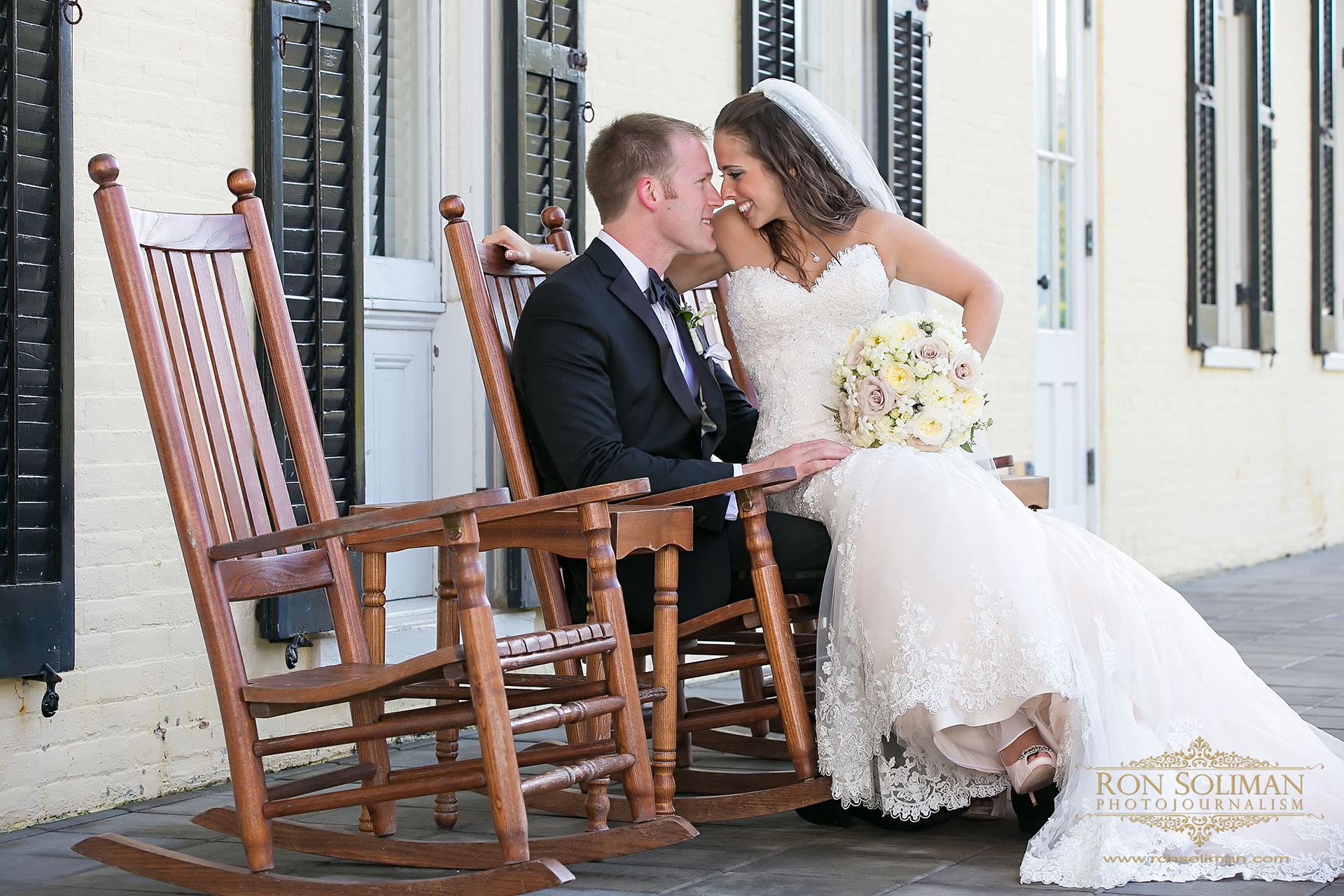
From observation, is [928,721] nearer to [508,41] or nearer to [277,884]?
[277,884]

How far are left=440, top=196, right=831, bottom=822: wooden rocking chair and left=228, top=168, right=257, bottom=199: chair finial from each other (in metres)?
0.42

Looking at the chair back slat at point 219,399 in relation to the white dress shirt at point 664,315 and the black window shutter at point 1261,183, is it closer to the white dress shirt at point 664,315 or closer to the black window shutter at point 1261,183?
the white dress shirt at point 664,315

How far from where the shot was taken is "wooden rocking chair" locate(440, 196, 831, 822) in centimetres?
282

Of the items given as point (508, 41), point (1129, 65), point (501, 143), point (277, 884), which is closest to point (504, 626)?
point (501, 143)

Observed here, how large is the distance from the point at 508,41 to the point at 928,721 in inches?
90.8

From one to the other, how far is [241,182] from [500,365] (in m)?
0.61

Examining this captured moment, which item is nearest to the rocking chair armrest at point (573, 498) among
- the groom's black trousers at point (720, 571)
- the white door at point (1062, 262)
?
the groom's black trousers at point (720, 571)

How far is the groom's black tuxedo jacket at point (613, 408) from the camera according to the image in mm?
2900

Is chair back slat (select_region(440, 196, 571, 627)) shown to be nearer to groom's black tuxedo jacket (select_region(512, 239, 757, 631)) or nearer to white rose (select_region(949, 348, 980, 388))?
groom's black tuxedo jacket (select_region(512, 239, 757, 631))

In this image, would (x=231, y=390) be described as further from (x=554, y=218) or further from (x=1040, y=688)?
(x=1040, y=688)

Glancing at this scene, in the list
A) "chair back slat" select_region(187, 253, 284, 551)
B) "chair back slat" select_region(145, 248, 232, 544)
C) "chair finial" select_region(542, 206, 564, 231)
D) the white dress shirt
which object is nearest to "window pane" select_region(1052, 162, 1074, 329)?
"chair finial" select_region(542, 206, 564, 231)

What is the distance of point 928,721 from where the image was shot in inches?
107

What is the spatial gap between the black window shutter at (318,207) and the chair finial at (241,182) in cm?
66

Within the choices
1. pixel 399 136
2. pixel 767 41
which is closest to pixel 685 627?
pixel 399 136
